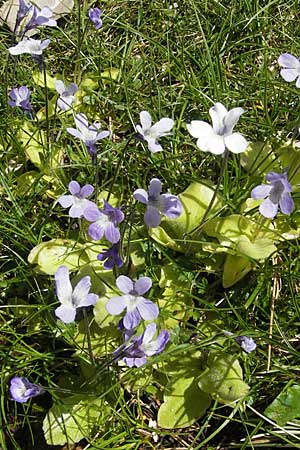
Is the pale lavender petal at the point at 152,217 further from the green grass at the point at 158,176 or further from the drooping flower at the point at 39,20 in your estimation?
the drooping flower at the point at 39,20

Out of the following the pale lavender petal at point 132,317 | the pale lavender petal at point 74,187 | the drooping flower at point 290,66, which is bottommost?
the pale lavender petal at point 132,317

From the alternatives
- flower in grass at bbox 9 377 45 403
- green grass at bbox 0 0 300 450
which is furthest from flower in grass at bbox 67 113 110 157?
flower in grass at bbox 9 377 45 403

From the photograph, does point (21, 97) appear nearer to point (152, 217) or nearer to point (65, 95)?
point (65, 95)

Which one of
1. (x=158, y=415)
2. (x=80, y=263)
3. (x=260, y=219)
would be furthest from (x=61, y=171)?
(x=158, y=415)

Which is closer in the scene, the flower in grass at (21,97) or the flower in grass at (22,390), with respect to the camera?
the flower in grass at (22,390)

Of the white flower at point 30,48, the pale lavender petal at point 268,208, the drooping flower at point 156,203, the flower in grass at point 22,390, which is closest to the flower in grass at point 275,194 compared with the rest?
the pale lavender petal at point 268,208

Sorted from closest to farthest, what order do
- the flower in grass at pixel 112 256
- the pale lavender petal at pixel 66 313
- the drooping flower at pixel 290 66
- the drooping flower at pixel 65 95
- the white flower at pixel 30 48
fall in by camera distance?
the pale lavender petal at pixel 66 313
the flower in grass at pixel 112 256
the drooping flower at pixel 290 66
the white flower at pixel 30 48
the drooping flower at pixel 65 95

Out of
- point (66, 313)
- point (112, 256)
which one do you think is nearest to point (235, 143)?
point (112, 256)

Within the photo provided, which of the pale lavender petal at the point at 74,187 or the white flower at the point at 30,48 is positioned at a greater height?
the white flower at the point at 30,48
